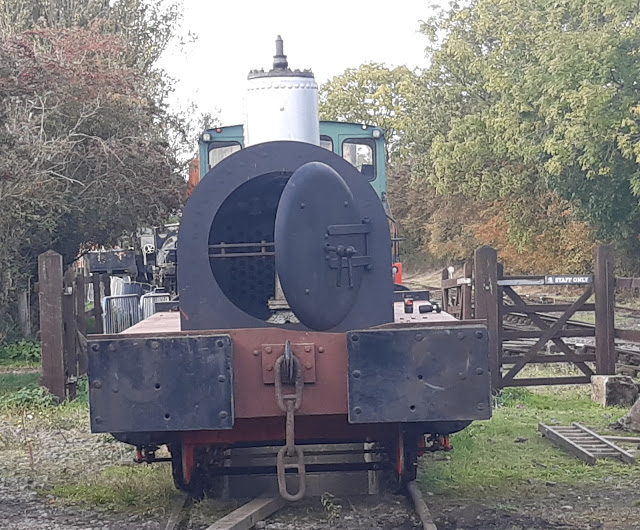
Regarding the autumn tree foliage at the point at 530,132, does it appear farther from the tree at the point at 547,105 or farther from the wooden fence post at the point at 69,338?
the wooden fence post at the point at 69,338

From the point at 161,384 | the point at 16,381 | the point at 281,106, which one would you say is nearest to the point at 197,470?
the point at 161,384

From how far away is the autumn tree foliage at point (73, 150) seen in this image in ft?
46.3

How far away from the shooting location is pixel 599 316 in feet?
35.8

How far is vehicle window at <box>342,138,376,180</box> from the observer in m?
9.41

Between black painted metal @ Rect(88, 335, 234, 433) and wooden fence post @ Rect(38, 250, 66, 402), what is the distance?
5691 millimetres

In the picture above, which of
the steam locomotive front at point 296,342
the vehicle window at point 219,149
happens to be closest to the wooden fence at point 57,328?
the vehicle window at point 219,149

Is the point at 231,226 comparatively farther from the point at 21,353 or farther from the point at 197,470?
the point at 21,353

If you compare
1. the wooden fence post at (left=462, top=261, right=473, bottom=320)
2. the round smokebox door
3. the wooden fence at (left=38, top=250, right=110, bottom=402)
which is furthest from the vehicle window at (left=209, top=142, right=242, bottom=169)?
the wooden fence post at (left=462, top=261, right=473, bottom=320)

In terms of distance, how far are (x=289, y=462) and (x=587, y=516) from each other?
1.76 m

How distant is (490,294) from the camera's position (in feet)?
35.7

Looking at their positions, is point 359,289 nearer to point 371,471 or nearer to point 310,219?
point 310,219

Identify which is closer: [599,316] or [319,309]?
[319,309]

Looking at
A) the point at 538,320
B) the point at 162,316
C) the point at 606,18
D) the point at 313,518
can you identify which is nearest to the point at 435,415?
the point at 313,518

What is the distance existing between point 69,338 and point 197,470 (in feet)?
17.6
